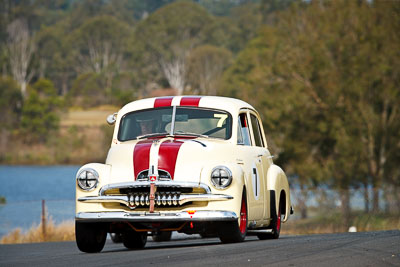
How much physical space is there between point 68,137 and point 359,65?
5486cm

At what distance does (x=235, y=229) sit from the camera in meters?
11.2

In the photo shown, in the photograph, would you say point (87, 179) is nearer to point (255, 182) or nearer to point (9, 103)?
point (255, 182)

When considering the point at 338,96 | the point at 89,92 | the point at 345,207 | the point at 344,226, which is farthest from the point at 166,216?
the point at 89,92

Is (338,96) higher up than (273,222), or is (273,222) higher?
(338,96)

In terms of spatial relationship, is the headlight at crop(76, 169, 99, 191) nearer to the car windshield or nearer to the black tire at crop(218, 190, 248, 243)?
the car windshield

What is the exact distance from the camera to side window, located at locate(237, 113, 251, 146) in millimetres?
12562

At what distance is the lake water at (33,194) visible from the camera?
23672mm

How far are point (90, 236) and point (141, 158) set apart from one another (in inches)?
49.3

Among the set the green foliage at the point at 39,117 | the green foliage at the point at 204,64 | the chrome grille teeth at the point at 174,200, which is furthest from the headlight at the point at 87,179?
the green foliage at the point at 204,64

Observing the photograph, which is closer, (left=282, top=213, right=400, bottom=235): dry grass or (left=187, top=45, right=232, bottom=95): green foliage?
(left=282, top=213, right=400, bottom=235): dry grass

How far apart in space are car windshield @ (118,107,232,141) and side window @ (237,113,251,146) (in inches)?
9.9

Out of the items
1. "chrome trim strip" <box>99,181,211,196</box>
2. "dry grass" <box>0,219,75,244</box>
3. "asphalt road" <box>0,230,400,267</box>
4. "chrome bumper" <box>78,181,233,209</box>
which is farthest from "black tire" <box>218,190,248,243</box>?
"dry grass" <box>0,219,75,244</box>

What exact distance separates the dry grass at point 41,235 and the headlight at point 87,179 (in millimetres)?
10188

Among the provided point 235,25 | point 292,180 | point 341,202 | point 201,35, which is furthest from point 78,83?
point 341,202
